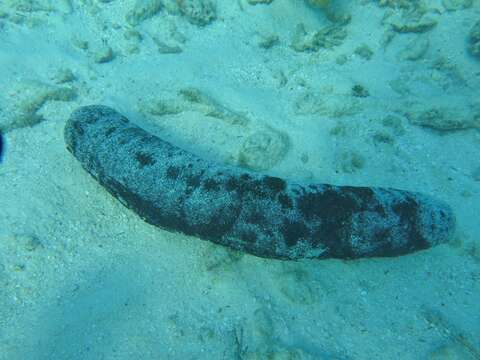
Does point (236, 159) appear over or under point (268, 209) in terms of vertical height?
under

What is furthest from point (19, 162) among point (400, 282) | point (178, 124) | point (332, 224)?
point (400, 282)

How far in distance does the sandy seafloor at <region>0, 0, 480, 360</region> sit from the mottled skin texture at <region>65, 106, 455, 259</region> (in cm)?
37

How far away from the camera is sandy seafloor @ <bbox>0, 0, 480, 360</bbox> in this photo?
231cm

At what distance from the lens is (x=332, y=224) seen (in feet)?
7.22

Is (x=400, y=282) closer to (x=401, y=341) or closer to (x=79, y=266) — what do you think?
(x=401, y=341)

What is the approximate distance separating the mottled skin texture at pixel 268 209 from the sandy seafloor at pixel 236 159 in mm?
372

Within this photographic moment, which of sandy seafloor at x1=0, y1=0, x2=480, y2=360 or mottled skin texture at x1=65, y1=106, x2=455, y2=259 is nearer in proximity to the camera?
mottled skin texture at x1=65, y1=106, x2=455, y2=259

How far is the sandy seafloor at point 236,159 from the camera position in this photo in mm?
2312

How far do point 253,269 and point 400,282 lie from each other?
3.72ft

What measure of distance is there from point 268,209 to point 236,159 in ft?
3.40

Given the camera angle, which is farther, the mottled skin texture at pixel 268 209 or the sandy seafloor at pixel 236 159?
the sandy seafloor at pixel 236 159

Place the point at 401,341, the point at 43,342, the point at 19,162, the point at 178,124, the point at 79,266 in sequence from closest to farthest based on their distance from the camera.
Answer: the point at 43,342 < the point at 401,341 < the point at 79,266 < the point at 19,162 < the point at 178,124

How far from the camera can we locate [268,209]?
2213mm

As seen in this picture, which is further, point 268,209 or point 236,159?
point 236,159
